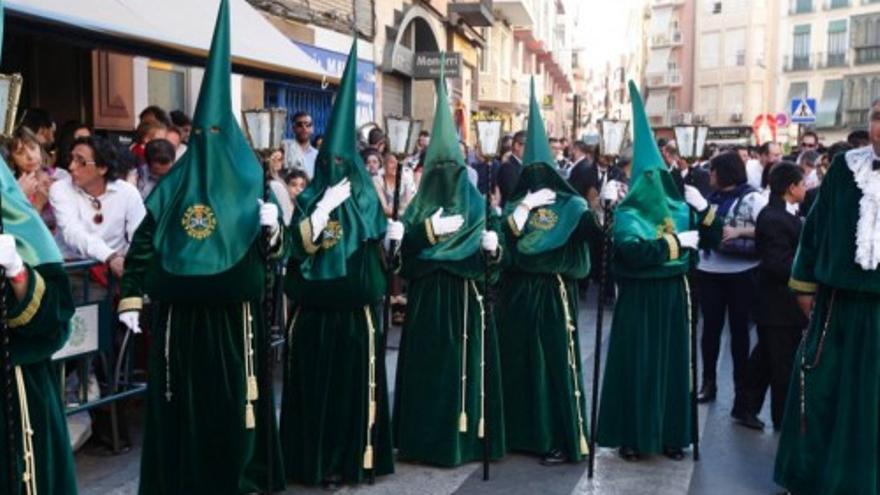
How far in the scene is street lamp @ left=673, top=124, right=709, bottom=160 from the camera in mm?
6172

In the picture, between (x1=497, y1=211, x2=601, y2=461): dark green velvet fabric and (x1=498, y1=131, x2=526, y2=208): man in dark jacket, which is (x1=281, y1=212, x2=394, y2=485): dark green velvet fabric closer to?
(x1=497, y1=211, x2=601, y2=461): dark green velvet fabric

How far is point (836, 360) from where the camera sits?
4.91 m

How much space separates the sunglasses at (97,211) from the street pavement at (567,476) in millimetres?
1428

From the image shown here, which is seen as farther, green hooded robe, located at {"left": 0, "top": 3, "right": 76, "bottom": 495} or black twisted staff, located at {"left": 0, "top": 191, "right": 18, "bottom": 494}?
green hooded robe, located at {"left": 0, "top": 3, "right": 76, "bottom": 495}

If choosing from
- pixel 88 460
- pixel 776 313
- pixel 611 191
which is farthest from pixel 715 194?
pixel 88 460

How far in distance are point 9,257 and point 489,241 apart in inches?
112

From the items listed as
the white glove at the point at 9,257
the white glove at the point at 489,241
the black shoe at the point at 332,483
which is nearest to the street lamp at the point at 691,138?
the white glove at the point at 489,241

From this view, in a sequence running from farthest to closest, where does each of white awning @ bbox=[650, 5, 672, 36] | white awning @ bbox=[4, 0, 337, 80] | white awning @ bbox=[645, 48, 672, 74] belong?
white awning @ bbox=[645, 48, 672, 74]
white awning @ bbox=[650, 5, 672, 36]
white awning @ bbox=[4, 0, 337, 80]

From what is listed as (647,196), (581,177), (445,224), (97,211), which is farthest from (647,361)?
(581,177)

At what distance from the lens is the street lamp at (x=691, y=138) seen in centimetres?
617

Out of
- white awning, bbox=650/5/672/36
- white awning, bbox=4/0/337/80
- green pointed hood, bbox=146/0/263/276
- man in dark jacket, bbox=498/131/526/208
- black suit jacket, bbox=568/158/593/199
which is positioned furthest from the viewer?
white awning, bbox=650/5/672/36

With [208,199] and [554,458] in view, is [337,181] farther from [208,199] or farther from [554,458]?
[554,458]

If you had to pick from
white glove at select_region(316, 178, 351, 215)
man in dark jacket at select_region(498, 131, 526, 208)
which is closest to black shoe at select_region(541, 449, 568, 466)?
white glove at select_region(316, 178, 351, 215)

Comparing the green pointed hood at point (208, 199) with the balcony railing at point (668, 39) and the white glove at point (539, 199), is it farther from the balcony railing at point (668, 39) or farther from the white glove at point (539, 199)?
the balcony railing at point (668, 39)
